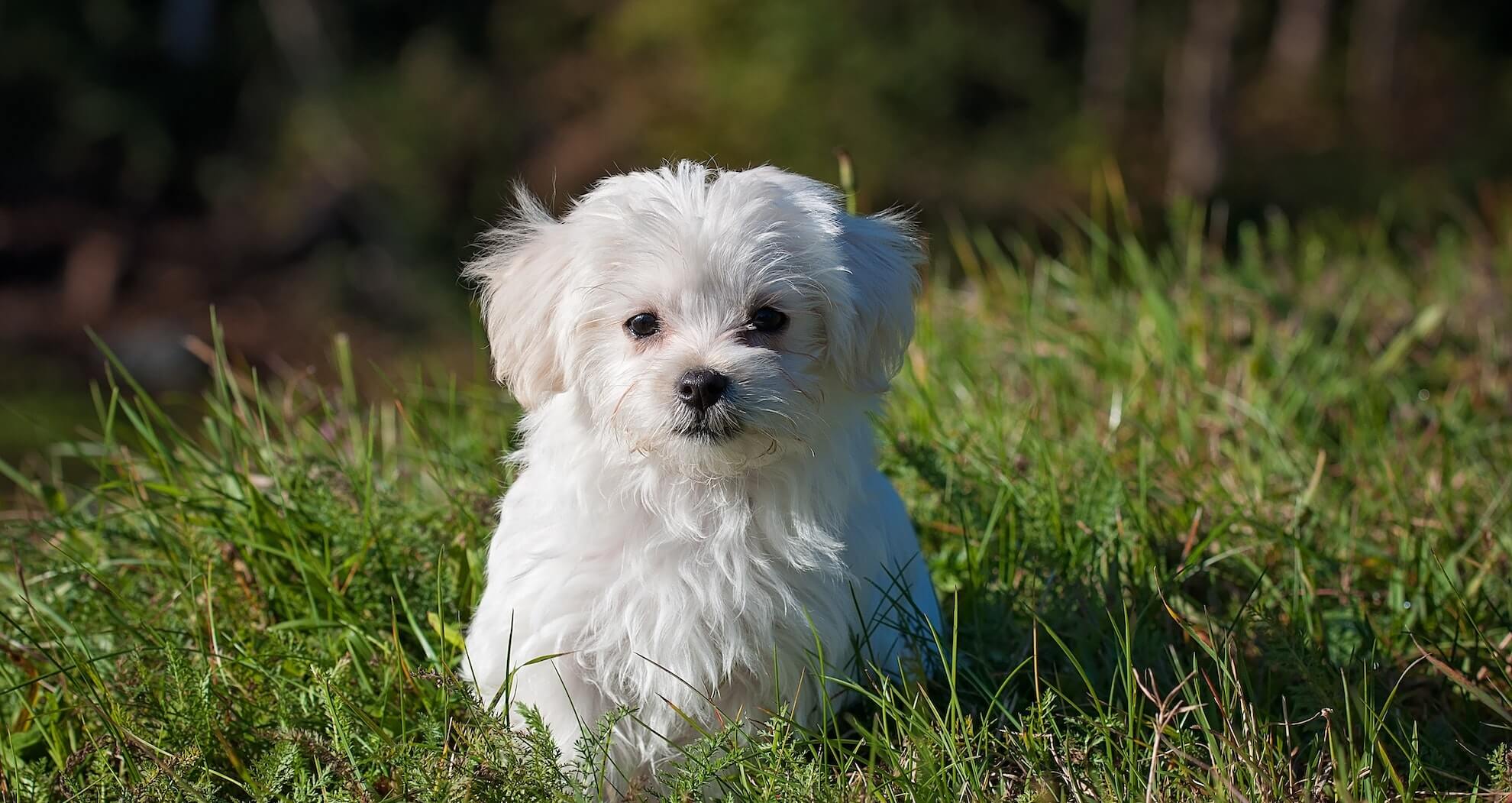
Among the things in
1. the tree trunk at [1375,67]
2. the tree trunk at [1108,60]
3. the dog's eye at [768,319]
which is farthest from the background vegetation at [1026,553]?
the tree trunk at [1375,67]

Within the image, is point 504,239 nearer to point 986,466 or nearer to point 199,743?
point 199,743

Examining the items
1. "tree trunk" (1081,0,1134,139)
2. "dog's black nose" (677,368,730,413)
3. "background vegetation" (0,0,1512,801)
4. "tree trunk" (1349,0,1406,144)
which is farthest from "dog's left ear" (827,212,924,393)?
"tree trunk" (1349,0,1406,144)

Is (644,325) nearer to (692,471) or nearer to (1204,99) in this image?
(692,471)

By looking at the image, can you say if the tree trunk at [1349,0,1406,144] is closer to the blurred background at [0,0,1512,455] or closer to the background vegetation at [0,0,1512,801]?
the blurred background at [0,0,1512,455]

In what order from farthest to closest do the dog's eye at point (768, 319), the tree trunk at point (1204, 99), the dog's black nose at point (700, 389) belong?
the tree trunk at point (1204, 99) → the dog's eye at point (768, 319) → the dog's black nose at point (700, 389)

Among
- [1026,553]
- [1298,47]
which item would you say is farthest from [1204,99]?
[1026,553]

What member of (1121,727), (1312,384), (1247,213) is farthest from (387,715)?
(1247,213)

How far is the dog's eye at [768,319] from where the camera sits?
290 centimetres

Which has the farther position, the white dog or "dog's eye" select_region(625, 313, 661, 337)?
"dog's eye" select_region(625, 313, 661, 337)

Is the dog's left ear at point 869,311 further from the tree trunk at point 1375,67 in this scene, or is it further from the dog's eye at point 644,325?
the tree trunk at point 1375,67

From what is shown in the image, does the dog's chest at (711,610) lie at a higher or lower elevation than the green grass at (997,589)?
higher

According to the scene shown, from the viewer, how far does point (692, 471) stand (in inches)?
110

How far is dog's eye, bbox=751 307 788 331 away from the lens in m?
2.90

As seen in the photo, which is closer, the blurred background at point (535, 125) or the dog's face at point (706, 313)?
the dog's face at point (706, 313)
